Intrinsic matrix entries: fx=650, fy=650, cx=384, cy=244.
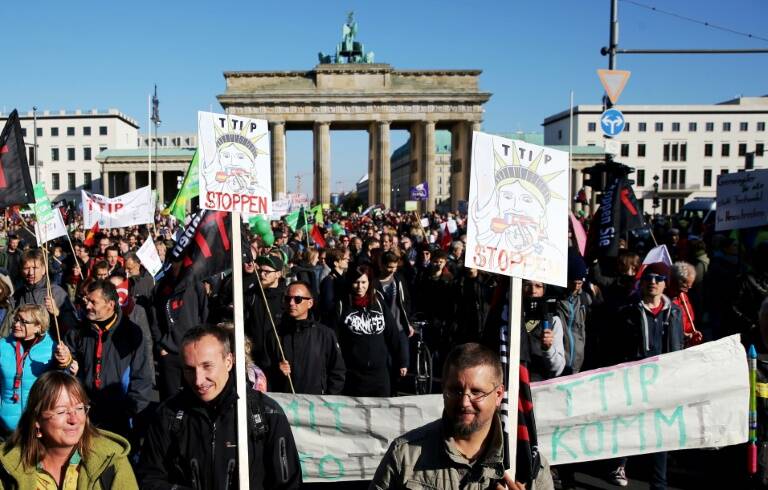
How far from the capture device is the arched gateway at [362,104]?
214 ft

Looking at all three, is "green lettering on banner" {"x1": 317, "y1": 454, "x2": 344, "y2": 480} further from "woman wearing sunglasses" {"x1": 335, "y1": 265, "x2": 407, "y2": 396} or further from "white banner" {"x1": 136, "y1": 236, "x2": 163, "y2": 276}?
"white banner" {"x1": 136, "y1": 236, "x2": 163, "y2": 276}

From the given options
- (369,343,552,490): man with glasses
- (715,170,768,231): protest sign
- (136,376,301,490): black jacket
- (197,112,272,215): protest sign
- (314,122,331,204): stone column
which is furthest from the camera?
(314,122,331,204): stone column

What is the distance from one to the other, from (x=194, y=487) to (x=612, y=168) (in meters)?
7.45

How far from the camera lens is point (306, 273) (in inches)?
386

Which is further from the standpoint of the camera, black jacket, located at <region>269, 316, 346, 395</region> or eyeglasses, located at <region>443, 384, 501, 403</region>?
black jacket, located at <region>269, 316, 346, 395</region>

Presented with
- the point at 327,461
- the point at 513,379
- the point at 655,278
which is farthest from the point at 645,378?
the point at 327,461

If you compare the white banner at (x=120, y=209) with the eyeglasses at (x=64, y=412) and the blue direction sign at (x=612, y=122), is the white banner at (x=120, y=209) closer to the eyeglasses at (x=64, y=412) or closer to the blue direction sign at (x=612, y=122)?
the blue direction sign at (x=612, y=122)

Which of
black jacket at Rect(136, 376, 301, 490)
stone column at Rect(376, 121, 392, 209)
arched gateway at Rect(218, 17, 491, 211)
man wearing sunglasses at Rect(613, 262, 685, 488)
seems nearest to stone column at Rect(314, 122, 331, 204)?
arched gateway at Rect(218, 17, 491, 211)

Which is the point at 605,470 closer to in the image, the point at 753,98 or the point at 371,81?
the point at 371,81

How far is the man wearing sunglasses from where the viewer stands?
536 centimetres

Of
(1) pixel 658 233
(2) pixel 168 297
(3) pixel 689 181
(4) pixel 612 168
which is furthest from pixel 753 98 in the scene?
(2) pixel 168 297

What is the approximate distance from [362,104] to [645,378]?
6337cm

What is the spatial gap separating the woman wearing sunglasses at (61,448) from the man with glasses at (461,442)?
1.19m

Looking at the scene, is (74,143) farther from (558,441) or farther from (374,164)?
(558,441)
